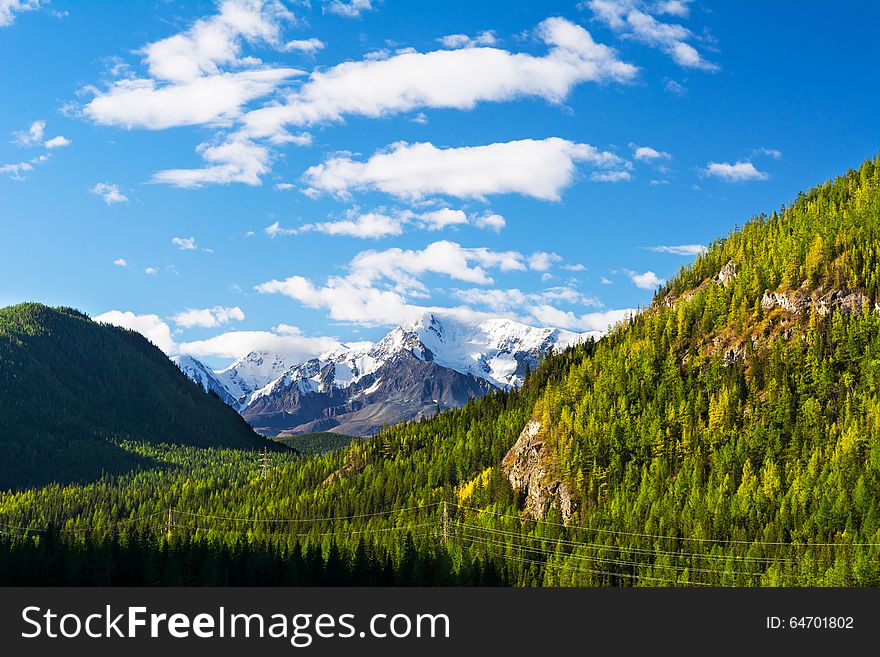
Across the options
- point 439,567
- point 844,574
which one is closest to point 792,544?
point 844,574
